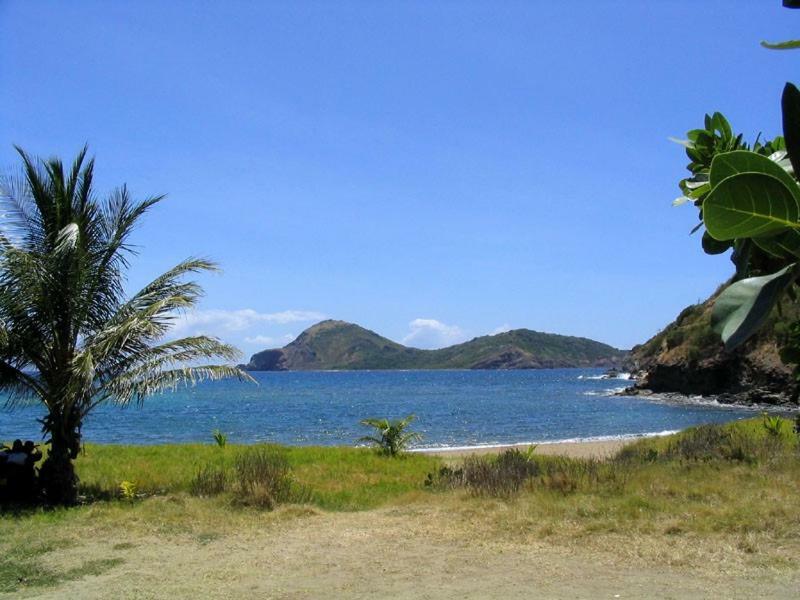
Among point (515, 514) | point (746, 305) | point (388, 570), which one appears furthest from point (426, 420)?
point (746, 305)

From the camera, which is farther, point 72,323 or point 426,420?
point 426,420

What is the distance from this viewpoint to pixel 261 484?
10.2 meters

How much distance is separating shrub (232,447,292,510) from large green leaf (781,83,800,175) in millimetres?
9529

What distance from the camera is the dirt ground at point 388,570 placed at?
606cm

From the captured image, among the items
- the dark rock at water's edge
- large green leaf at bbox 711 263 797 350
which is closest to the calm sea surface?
the dark rock at water's edge

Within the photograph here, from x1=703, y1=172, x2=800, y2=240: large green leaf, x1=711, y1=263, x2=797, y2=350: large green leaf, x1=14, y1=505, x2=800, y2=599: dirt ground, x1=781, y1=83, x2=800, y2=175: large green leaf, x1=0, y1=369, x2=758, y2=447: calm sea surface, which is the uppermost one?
x1=781, y1=83, x2=800, y2=175: large green leaf

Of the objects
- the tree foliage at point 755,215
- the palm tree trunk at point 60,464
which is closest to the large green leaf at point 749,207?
the tree foliage at point 755,215

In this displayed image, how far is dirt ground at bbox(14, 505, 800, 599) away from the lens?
6062mm

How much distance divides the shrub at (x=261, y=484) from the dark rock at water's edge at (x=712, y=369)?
133ft

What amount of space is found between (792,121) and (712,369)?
65.2 meters

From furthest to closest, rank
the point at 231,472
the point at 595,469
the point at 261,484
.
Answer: the point at 231,472 → the point at 595,469 → the point at 261,484

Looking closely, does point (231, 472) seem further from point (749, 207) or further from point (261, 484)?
point (749, 207)

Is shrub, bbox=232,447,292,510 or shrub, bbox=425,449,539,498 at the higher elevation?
shrub, bbox=232,447,292,510

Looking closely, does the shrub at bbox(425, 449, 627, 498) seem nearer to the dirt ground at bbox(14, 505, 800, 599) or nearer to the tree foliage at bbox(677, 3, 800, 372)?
the dirt ground at bbox(14, 505, 800, 599)
